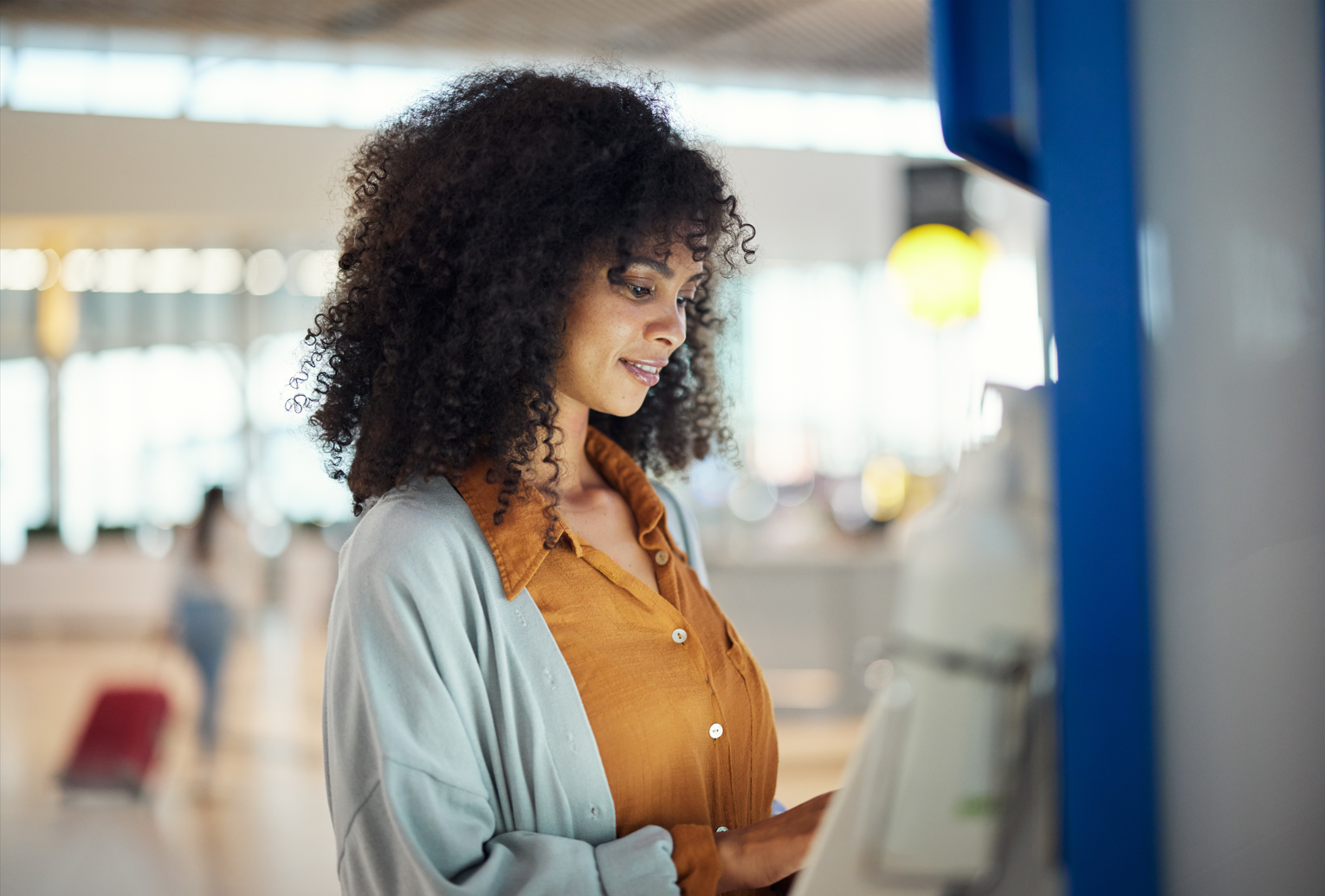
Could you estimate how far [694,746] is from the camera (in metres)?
1.24

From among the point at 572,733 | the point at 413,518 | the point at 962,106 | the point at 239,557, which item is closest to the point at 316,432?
the point at 413,518

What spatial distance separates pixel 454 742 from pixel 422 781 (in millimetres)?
52

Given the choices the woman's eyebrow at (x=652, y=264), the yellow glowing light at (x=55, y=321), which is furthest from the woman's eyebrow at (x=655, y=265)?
the yellow glowing light at (x=55, y=321)

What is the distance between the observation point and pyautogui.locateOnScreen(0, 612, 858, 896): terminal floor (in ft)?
12.9

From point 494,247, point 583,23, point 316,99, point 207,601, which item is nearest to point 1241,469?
point 494,247

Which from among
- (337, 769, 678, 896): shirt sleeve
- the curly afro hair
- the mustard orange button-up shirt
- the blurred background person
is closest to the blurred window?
the curly afro hair

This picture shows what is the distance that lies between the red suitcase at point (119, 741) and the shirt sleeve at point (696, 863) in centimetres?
483

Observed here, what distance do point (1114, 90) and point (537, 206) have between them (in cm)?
74

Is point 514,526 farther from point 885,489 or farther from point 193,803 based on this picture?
point 885,489

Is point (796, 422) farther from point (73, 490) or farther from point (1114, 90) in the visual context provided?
point (1114, 90)

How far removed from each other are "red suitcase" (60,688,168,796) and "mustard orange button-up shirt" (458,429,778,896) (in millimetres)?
4665

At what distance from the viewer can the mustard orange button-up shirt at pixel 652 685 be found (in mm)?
1188

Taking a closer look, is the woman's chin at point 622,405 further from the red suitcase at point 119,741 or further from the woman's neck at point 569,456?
the red suitcase at point 119,741

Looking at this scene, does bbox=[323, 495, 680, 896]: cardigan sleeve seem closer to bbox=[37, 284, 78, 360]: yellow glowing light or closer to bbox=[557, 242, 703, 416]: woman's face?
bbox=[557, 242, 703, 416]: woman's face
